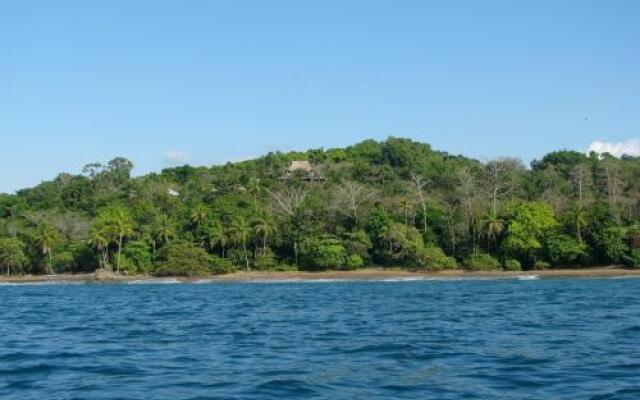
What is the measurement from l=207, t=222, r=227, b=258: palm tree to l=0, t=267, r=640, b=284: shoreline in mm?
6258

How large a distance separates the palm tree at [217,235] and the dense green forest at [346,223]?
20cm

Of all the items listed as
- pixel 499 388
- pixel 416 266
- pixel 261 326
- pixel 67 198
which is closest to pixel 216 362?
pixel 499 388

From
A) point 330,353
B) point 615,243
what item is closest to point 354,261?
point 615,243

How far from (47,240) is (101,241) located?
1063 centimetres

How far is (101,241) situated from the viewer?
109750mm

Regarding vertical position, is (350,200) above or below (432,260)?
above

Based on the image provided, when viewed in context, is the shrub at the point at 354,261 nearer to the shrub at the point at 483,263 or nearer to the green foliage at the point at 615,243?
the shrub at the point at 483,263

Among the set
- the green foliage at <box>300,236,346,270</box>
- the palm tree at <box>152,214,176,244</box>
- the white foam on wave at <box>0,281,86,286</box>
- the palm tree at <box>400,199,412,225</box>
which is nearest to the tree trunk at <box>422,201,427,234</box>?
the palm tree at <box>400,199,412,225</box>

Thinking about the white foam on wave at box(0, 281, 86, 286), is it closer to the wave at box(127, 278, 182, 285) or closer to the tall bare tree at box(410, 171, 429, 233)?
the wave at box(127, 278, 182, 285)

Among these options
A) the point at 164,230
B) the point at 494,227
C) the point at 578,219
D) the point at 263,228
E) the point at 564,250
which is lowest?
the point at 564,250

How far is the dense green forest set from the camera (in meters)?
98.5

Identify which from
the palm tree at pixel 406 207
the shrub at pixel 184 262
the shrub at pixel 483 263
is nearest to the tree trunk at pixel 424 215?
the palm tree at pixel 406 207

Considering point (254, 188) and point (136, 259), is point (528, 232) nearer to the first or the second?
point (254, 188)

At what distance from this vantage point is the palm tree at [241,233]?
108 m
